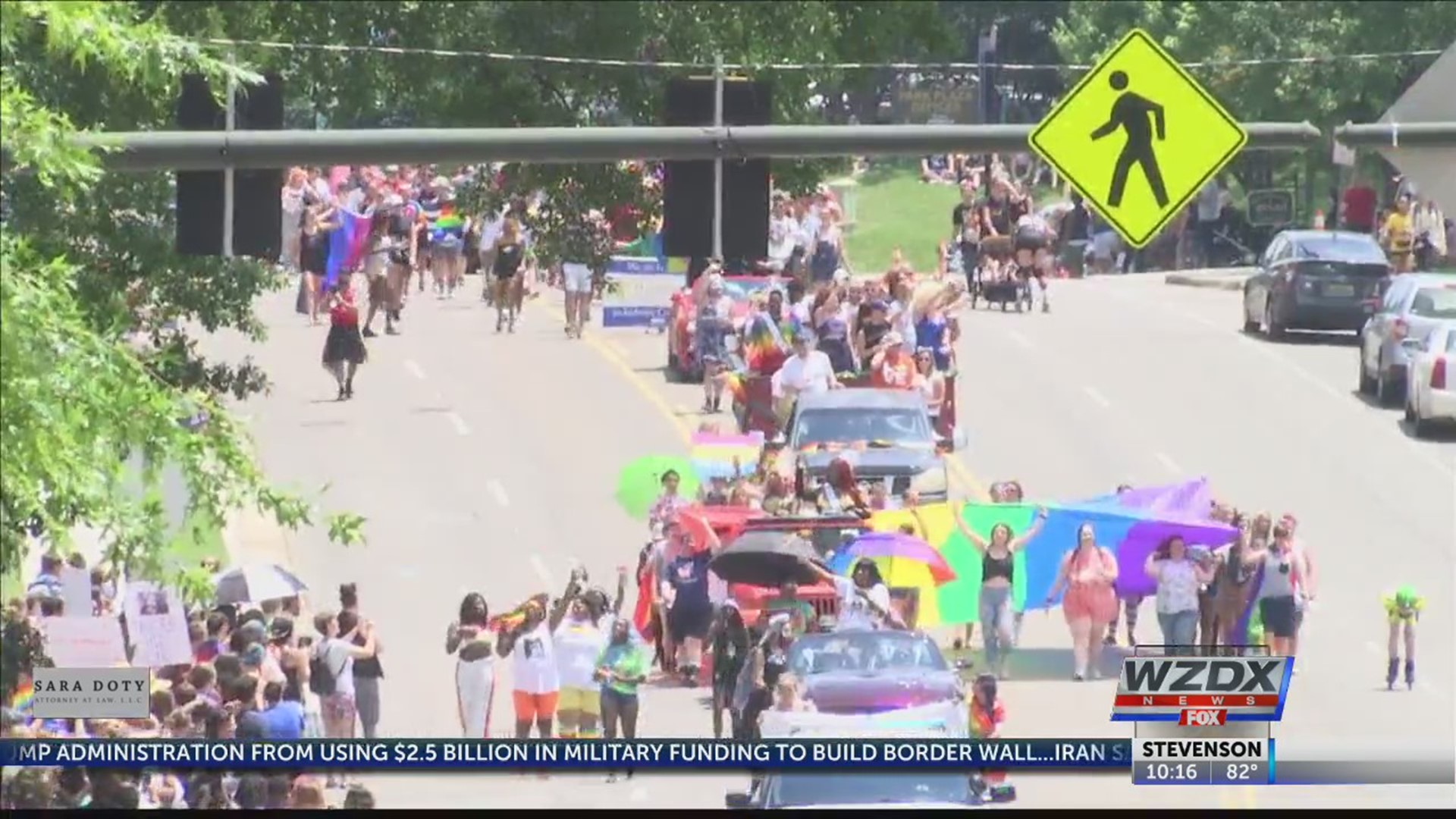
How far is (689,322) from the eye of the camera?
130ft

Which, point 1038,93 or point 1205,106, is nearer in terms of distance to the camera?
point 1205,106

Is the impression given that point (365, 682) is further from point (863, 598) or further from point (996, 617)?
point (996, 617)

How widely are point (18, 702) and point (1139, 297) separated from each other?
33386mm

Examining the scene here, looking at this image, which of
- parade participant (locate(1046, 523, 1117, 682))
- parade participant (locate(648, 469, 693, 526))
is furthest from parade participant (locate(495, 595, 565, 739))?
parade participant (locate(1046, 523, 1117, 682))

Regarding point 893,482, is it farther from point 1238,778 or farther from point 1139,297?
point 1139,297

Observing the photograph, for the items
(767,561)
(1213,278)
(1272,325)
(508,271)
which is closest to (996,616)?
(767,561)

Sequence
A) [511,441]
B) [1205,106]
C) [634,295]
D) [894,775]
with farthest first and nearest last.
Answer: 1. [634,295]
2. [511,441]
3. [894,775]
4. [1205,106]

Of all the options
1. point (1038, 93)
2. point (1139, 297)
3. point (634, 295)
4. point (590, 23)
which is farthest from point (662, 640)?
point (1038, 93)

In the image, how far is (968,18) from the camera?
71188 millimetres

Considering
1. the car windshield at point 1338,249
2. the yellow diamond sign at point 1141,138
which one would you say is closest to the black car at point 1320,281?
the car windshield at point 1338,249

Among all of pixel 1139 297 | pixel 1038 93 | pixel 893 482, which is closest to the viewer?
pixel 893 482

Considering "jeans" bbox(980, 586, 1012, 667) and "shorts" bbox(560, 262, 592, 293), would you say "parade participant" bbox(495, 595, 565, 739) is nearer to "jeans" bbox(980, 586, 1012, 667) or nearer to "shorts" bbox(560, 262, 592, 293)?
"jeans" bbox(980, 586, 1012, 667)

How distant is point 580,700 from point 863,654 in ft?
7.26

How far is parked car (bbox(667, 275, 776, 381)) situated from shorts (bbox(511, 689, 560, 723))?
16.3 metres
